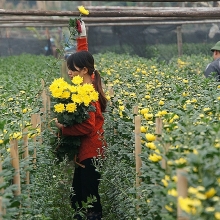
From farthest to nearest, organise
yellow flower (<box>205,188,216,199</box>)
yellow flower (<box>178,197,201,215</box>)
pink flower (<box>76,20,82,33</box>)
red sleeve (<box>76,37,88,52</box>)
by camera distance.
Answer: pink flower (<box>76,20,82,33</box>)
red sleeve (<box>76,37,88,52</box>)
yellow flower (<box>205,188,216,199</box>)
yellow flower (<box>178,197,201,215</box>)

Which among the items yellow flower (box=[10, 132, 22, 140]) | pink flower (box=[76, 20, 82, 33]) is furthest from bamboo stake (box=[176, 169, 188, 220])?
pink flower (box=[76, 20, 82, 33])

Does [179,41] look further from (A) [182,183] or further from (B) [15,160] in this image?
(A) [182,183]

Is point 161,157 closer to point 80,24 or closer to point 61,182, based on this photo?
point 61,182

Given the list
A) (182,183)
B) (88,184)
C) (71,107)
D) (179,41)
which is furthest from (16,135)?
(179,41)

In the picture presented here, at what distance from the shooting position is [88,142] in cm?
509

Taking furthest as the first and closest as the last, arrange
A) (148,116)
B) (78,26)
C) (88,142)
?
1. (78,26)
2. (88,142)
3. (148,116)

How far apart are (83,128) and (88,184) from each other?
1.54ft

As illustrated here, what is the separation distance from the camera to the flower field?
2.60 metres

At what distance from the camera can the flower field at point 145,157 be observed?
260 cm

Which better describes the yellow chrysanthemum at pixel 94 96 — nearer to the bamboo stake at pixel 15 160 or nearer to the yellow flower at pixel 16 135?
the yellow flower at pixel 16 135

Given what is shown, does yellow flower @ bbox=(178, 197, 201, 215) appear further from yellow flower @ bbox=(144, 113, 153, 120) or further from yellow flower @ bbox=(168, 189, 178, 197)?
yellow flower @ bbox=(144, 113, 153, 120)

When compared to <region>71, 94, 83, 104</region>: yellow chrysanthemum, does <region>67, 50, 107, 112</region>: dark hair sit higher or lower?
higher

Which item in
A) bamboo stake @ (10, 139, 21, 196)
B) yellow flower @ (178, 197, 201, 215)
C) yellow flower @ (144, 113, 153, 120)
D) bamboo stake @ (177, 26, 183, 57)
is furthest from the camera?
bamboo stake @ (177, 26, 183, 57)

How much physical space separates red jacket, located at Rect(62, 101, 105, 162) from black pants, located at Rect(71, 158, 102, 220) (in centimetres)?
7
